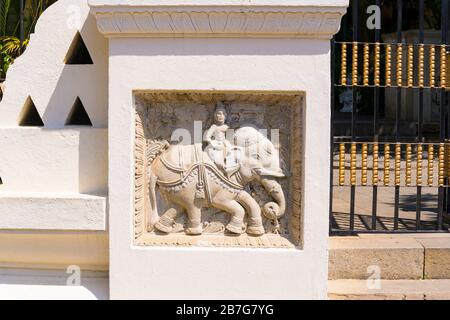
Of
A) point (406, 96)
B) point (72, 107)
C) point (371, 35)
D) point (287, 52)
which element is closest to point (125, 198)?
point (72, 107)

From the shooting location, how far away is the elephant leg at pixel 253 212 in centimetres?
325

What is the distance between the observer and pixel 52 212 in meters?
3.21

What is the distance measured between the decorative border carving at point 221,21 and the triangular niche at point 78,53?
0.43 m

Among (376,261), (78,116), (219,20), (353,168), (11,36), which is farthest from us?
(11,36)

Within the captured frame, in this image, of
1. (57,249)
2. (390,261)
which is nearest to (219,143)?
(57,249)

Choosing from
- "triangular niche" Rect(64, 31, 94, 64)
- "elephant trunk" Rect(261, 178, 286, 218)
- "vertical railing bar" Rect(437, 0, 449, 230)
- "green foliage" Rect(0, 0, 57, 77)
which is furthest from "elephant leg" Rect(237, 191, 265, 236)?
"green foliage" Rect(0, 0, 57, 77)

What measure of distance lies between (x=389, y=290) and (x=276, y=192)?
3.58 ft

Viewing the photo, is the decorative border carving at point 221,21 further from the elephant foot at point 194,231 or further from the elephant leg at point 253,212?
the elephant foot at point 194,231

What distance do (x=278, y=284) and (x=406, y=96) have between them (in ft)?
26.5

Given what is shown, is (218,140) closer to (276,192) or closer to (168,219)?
(276,192)

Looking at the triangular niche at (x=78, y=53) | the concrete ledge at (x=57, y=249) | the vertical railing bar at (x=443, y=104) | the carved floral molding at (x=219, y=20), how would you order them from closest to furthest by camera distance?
the carved floral molding at (x=219, y=20) → the concrete ledge at (x=57, y=249) → the triangular niche at (x=78, y=53) → the vertical railing bar at (x=443, y=104)

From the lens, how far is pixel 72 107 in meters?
3.40

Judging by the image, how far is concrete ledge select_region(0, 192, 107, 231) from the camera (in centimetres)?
318

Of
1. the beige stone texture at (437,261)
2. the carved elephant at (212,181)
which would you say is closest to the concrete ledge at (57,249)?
the carved elephant at (212,181)
